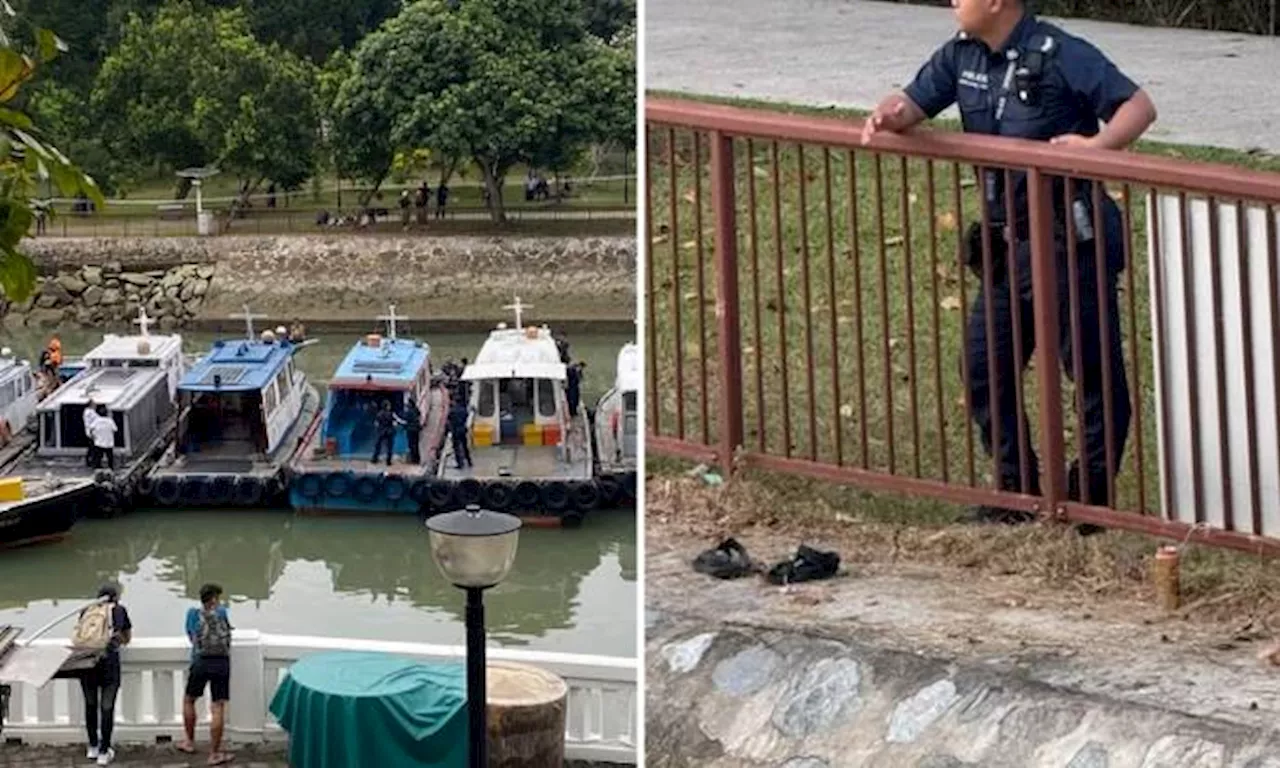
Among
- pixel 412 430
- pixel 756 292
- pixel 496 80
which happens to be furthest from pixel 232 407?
pixel 756 292

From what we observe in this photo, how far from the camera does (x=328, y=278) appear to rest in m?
27.0

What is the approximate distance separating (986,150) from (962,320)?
0.37m

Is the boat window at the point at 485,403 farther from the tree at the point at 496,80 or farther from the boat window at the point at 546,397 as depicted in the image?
the tree at the point at 496,80

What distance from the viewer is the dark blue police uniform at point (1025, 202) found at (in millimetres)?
2914

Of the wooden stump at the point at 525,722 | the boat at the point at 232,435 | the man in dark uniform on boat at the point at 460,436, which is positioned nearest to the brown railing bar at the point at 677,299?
the wooden stump at the point at 525,722

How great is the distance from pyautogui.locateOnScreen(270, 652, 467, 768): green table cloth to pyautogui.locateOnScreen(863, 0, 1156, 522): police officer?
3869mm

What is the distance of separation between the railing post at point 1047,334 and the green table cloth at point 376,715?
3.89m

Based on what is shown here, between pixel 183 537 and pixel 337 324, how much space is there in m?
11.2

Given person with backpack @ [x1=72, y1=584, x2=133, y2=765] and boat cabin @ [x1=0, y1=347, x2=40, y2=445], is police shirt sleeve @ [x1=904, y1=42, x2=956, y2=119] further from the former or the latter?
boat cabin @ [x1=0, y1=347, x2=40, y2=445]

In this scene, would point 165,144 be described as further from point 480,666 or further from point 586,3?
point 480,666

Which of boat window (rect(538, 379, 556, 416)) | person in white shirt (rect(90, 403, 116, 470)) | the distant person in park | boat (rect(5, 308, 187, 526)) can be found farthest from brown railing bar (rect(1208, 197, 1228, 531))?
the distant person in park

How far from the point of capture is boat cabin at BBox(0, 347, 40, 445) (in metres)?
16.9

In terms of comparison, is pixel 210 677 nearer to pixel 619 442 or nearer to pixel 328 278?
pixel 619 442

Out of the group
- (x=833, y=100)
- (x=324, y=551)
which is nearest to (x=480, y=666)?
(x=833, y=100)
